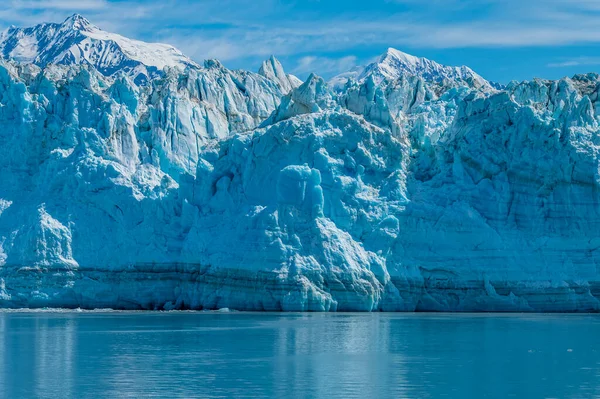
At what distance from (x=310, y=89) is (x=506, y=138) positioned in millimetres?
9345

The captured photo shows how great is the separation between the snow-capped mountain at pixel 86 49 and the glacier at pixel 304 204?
4420cm

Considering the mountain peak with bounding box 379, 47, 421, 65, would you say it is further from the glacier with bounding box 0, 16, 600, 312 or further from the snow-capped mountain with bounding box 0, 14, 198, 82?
the glacier with bounding box 0, 16, 600, 312

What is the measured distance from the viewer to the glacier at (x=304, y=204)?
4644cm

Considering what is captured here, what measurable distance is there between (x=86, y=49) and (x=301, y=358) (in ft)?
271

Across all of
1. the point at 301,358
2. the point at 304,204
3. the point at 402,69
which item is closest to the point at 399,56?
the point at 402,69

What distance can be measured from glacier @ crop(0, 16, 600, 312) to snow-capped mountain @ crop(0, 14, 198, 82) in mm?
44204

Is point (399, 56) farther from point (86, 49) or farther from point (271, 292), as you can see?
point (271, 292)

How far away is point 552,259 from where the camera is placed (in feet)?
153

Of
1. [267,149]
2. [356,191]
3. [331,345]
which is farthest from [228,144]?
[331,345]

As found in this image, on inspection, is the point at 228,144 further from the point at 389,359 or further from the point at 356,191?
the point at 389,359

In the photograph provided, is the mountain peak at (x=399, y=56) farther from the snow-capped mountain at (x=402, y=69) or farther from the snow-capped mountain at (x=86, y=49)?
the snow-capped mountain at (x=86, y=49)

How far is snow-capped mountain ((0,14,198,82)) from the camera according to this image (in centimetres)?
10131

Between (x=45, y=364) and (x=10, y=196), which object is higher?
(x=10, y=196)

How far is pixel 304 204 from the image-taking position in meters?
46.7
